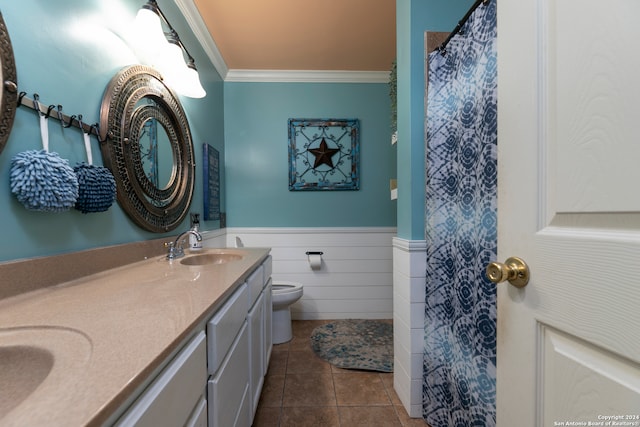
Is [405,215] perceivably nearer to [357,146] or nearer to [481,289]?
[481,289]

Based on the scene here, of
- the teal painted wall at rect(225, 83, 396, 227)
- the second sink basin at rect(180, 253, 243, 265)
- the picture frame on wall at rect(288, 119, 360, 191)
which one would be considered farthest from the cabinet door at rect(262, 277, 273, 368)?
the picture frame on wall at rect(288, 119, 360, 191)

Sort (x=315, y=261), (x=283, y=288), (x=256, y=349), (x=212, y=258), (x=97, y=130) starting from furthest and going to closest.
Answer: (x=315, y=261), (x=283, y=288), (x=212, y=258), (x=256, y=349), (x=97, y=130)

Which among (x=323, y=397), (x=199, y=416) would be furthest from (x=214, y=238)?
(x=199, y=416)

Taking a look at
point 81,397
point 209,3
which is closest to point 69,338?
point 81,397

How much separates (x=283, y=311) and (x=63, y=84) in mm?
1844

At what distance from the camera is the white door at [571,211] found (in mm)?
383

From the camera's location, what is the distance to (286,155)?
8.29 ft

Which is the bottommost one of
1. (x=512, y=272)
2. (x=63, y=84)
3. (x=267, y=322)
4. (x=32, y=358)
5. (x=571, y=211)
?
(x=267, y=322)

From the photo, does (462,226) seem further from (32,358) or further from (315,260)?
(315,260)

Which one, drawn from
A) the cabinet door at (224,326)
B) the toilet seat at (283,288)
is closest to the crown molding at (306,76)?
the toilet seat at (283,288)

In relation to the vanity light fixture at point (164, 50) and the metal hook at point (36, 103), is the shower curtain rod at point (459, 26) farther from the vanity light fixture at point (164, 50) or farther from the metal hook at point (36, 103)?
the metal hook at point (36, 103)

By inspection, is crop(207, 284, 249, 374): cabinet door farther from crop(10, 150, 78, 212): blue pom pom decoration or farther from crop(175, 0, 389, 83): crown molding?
crop(175, 0, 389, 83): crown molding

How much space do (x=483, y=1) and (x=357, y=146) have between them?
1.63m

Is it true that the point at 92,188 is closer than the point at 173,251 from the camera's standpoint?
Yes
